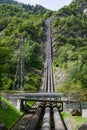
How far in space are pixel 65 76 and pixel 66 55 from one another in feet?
97.5

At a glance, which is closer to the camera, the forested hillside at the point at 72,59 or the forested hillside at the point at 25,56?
the forested hillside at the point at 72,59

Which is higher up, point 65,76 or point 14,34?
point 14,34

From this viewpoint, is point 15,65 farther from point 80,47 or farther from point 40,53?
point 80,47

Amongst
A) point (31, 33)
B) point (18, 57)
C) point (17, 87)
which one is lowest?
point (17, 87)

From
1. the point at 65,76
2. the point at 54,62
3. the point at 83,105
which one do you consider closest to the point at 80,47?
the point at 54,62

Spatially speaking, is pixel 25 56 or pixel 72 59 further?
pixel 72 59

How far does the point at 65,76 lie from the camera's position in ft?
414

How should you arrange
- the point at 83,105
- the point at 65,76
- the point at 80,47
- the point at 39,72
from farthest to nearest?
the point at 80,47
the point at 39,72
the point at 65,76
the point at 83,105

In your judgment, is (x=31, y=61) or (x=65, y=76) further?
(x=31, y=61)

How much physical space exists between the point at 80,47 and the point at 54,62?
102 feet

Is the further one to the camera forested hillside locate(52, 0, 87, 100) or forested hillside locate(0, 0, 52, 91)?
forested hillside locate(0, 0, 52, 91)

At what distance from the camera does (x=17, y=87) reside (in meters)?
109

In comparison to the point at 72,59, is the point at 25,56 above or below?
above

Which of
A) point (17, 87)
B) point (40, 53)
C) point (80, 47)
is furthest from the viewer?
point (80, 47)
